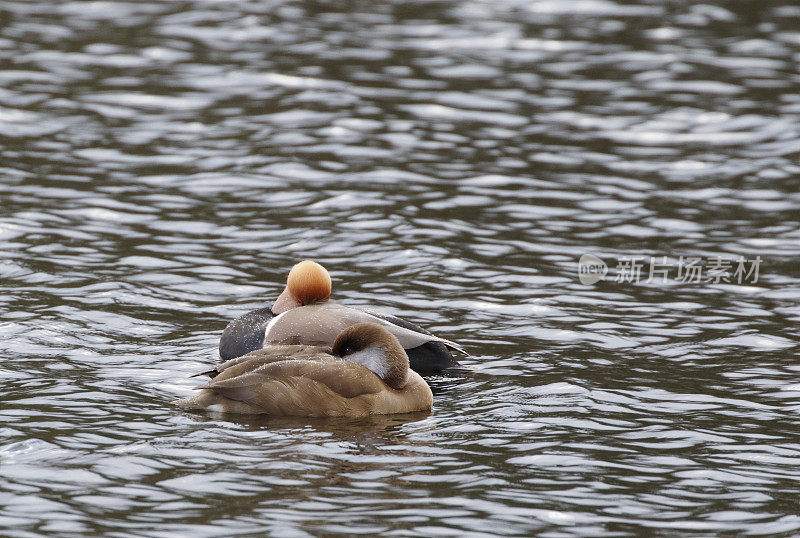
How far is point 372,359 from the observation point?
823cm

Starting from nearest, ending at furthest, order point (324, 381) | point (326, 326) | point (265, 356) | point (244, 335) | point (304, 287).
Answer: point (324, 381) → point (265, 356) → point (326, 326) → point (244, 335) → point (304, 287)

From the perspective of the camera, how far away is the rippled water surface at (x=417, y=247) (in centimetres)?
681

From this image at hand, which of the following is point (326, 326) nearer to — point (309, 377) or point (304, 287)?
point (304, 287)

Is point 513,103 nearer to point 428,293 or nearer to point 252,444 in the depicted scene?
point 428,293

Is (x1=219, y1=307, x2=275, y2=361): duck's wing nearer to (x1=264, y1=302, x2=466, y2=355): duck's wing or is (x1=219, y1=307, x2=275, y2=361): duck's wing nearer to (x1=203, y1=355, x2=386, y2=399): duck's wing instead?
(x1=264, y1=302, x2=466, y2=355): duck's wing

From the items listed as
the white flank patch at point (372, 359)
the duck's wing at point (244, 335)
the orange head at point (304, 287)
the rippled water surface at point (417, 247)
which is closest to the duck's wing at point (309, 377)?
the white flank patch at point (372, 359)

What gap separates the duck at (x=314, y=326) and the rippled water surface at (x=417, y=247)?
0.77 ft

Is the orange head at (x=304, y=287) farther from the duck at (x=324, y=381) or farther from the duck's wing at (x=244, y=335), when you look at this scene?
the duck at (x=324, y=381)

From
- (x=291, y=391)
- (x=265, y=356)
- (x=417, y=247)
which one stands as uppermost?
(x=265, y=356)

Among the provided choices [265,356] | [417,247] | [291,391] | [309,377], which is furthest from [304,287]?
[417,247]

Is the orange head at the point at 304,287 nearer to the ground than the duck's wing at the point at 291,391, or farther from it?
farther from it

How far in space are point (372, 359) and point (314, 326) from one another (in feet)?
2.15

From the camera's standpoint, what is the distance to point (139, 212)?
1284cm

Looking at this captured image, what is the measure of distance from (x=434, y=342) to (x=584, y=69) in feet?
31.4
